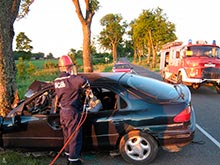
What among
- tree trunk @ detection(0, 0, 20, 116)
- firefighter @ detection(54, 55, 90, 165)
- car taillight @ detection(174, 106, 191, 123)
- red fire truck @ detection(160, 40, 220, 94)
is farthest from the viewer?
red fire truck @ detection(160, 40, 220, 94)

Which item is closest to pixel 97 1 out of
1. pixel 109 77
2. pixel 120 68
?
pixel 120 68

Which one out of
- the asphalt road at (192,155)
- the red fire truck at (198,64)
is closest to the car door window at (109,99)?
the asphalt road at (192,155)

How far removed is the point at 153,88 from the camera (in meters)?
4.95

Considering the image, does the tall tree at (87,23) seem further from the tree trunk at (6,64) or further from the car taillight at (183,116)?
the car taillight at (183,116)

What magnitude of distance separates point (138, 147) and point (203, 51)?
10.0m

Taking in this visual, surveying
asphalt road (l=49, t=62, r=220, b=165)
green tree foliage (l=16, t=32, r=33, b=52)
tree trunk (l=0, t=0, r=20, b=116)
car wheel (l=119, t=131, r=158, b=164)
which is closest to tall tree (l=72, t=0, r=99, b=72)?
tree trunk (l=0, t=0, r=20, b=116)

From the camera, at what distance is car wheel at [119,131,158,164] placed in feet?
15.0

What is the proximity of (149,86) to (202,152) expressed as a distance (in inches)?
60.3

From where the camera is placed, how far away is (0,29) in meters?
6.15

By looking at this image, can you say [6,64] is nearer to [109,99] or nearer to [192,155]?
[109,99]

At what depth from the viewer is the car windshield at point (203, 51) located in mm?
13383

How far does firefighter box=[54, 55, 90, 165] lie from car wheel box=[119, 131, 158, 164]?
763 mm

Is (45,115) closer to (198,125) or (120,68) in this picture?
(198,125)

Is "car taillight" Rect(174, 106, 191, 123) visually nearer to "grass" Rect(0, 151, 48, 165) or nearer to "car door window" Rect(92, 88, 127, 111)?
"car door window" Rect(92, 88, 127, 111)
